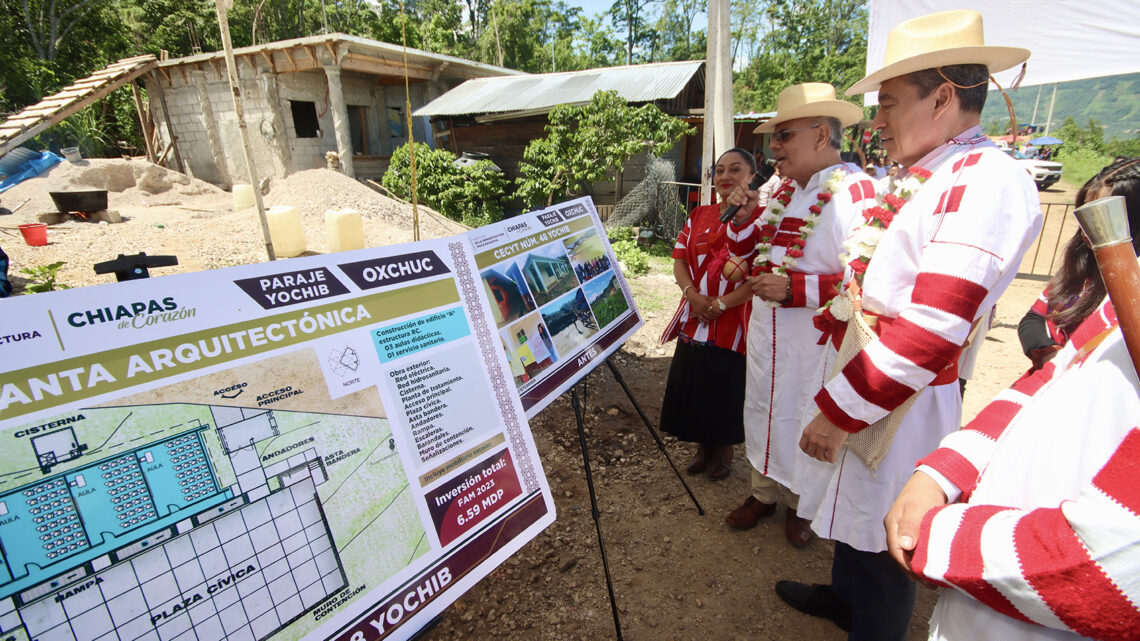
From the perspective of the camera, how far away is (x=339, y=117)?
12.7 m

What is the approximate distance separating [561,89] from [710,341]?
10.4 m

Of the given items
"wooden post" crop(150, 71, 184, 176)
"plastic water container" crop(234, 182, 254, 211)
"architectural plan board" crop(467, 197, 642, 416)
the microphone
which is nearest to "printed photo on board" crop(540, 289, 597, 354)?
"architectural plan board" crop(467, 197, 642, 416)

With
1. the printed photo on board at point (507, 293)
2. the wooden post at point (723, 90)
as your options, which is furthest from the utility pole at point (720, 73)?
the printed photo on board at point (507, 293)

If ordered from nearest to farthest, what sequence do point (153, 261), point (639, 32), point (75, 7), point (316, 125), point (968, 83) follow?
point (153, 261), point (968, 83), point (316, 125), point (75, 7), point (639, 32)

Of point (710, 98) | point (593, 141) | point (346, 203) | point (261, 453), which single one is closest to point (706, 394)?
point (261, 453)

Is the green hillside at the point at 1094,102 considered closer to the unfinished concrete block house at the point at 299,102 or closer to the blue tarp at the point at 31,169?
the unfinished concrete block house at the point at 299,102

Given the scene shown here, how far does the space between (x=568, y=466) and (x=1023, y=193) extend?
268 cm

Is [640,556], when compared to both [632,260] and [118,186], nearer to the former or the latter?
[632,260]

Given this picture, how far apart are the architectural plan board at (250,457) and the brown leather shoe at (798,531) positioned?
1868mm

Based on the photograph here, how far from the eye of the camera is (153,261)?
1.28 meters

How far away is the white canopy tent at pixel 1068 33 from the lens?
14.6ft

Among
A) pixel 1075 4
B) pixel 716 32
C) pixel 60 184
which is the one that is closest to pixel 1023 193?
pixel 716 32

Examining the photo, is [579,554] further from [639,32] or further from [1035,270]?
[639,32]

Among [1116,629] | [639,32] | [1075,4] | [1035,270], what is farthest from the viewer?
[639,32]
